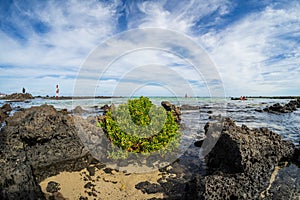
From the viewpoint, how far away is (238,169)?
504cm

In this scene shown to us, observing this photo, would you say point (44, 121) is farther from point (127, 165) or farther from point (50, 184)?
point (127, 165)

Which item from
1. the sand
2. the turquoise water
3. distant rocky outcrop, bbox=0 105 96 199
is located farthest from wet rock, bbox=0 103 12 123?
the sand

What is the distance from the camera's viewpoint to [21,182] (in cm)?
415

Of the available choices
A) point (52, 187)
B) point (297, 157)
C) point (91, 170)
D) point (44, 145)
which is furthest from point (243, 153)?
point (44, 145)

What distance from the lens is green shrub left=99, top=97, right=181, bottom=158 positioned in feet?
22.1

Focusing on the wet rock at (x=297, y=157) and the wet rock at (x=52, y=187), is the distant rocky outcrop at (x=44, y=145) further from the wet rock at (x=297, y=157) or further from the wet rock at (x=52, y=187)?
the wet rock at (x=297, y=157)

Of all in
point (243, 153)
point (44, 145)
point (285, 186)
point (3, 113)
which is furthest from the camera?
point (3, 113)

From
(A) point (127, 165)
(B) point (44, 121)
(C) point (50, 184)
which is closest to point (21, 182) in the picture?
(C) point (50, 184)

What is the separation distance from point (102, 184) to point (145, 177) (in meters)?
1.25

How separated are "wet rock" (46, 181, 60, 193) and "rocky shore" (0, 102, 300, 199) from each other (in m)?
0.02

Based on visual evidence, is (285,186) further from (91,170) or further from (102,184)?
(91,170)

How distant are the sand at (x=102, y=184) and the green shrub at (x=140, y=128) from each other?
785 mm

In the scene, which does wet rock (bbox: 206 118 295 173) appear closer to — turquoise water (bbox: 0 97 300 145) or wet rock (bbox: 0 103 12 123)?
turquoise water (bbox: 0 97 300 145)

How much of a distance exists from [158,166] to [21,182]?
3903mm
